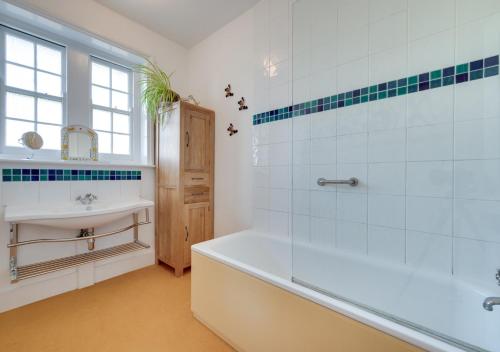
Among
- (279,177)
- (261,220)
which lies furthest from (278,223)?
(279,177)

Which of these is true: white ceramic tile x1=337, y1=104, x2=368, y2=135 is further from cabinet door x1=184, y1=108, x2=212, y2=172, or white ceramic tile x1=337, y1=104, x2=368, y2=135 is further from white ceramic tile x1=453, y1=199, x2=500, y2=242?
cabinet door x1=184, y1=108, x2=212, y2=172

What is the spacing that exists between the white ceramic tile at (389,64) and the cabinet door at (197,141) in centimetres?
158

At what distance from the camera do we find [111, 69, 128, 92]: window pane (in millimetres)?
2305

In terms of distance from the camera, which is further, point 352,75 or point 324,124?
point 324,124

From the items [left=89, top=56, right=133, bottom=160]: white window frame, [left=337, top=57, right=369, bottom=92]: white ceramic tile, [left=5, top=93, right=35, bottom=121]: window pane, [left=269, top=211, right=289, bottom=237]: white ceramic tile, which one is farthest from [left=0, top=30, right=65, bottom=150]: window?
[left=337, top=57, right=369, bottom=92]: white ceramic tile

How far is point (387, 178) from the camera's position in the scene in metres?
1.33

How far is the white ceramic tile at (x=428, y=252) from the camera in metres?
1.15

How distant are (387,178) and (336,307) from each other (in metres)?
0.88

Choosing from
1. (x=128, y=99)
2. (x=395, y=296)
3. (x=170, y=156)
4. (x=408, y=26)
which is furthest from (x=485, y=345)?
(x=128, y=99)

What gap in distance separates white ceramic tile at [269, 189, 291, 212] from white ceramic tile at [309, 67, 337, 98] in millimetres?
828

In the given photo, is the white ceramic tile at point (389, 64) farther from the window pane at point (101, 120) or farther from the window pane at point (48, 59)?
the window pane at point (48, 59)

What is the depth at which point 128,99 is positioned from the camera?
95.0 inches

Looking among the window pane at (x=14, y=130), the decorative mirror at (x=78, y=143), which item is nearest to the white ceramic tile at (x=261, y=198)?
the decorative mirror at (x=78, y=143)

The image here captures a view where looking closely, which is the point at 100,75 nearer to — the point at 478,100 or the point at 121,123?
the point at 121,123
